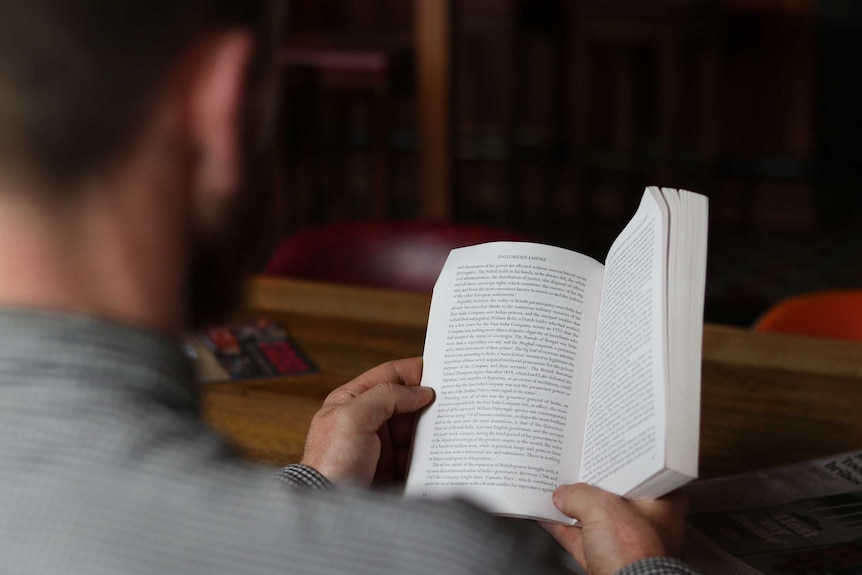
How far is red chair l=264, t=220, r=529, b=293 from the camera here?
179cm

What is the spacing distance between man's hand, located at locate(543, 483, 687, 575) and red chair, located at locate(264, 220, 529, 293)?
103cm

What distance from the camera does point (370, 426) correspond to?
84 cm

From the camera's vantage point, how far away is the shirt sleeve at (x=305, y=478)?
2.63 ft

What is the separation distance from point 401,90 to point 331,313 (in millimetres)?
2403

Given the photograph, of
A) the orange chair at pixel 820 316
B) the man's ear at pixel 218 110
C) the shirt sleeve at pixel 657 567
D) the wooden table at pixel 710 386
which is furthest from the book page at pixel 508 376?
the orange chair at pixel 820 316

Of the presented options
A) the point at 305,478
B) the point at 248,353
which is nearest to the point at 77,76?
the point at 305,478

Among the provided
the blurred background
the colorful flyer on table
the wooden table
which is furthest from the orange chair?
the blurred background

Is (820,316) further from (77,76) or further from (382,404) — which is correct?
(77,76)

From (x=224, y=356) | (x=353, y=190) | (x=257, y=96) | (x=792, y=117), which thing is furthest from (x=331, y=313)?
(x=353, y=190)

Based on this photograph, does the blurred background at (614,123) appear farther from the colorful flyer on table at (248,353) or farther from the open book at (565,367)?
the open book at (565,367)

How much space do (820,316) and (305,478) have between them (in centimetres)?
108

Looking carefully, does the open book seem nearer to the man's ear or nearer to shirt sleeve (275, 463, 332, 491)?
shirt sleeve (275, 463, 332, 491)

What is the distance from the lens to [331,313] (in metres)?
1.51

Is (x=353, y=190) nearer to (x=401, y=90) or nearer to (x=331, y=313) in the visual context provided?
(x=401, y=90)
